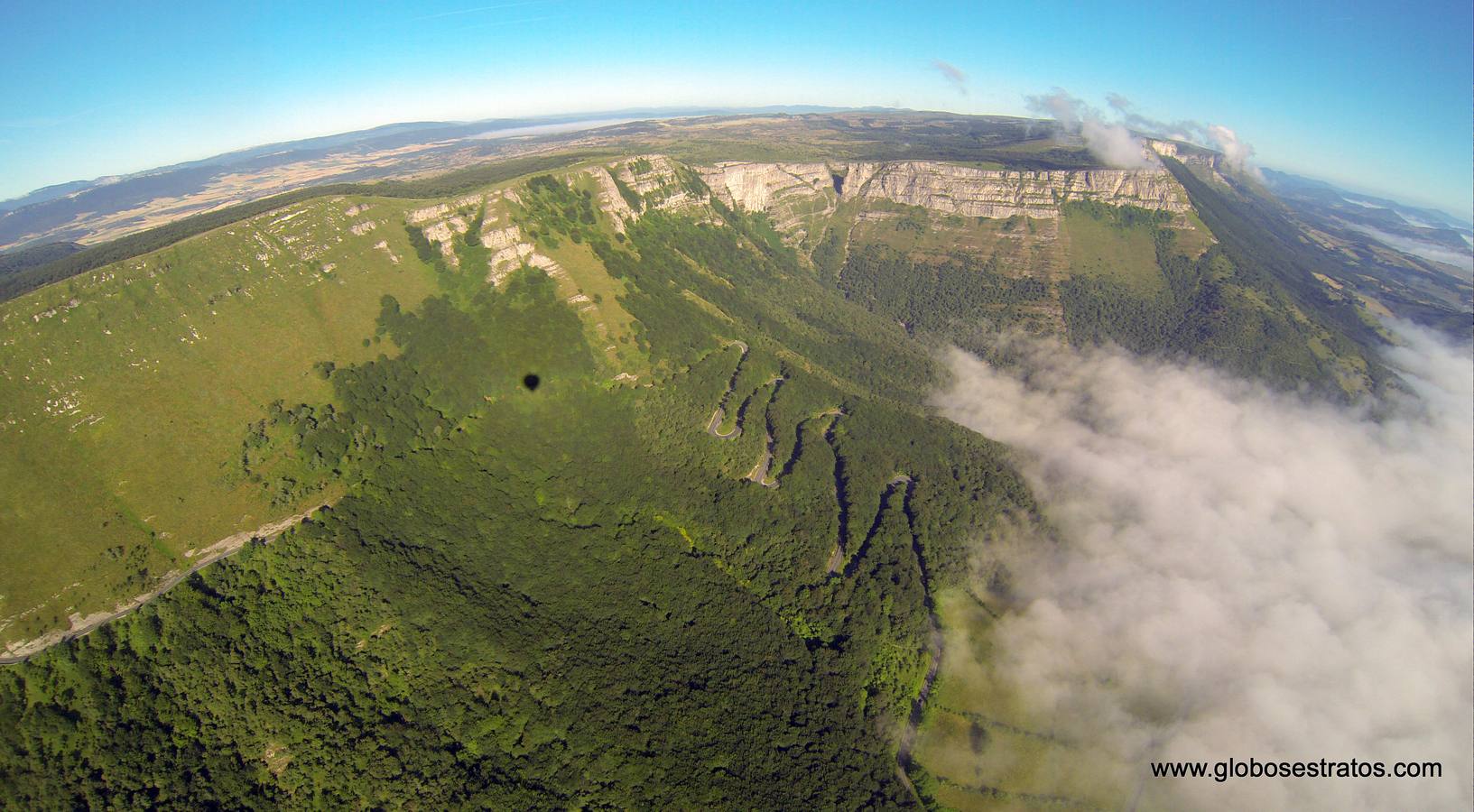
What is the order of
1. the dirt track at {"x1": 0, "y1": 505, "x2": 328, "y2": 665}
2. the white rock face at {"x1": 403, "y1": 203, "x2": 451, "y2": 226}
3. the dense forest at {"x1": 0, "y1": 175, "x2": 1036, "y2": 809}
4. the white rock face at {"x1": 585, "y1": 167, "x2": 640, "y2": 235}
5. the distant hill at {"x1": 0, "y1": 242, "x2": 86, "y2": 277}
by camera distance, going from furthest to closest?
the white rock face at {"x1": 585, "y1": 167, "x2": 640, "y2": 235} < the distant hill at {"x1": 0, "y1": 242, "x2": 86, "y2": 277} < the white rock face at {"x1": 403, "y1": 203, "x2": 451, "y2": 226} < the dense forest at {"x1": 0, "y1": 175, "x2": 1036, "y2": 809} < the dirt track at {"x1": 0, "y1": 505, "x2": 328, "y2": 665}

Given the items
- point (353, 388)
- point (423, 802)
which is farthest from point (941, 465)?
point (353, 388)

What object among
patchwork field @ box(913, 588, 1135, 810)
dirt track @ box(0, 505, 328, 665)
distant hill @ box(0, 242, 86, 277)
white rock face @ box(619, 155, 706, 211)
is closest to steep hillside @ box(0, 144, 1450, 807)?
dirt track @ box(0, 505, 328, 665)

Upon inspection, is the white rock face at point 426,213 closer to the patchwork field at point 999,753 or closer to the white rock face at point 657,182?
the white rock face at point 657,182

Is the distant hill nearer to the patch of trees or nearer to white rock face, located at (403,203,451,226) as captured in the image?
white rock face, located at (403,203,451,226)

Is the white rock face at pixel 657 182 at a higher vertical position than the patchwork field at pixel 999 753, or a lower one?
higher

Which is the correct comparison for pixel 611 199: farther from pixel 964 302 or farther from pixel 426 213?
pixel 964 302

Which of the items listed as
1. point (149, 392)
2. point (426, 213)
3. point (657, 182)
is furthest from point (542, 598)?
point (657, 182)

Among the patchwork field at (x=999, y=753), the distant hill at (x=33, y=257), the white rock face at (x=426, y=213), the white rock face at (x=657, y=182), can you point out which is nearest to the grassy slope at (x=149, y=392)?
the white rock face at (x=426, y=213)

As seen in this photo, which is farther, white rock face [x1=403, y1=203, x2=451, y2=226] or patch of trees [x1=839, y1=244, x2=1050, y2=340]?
patch of trees [x1=839, y1=244, x2=1050, y2=340]

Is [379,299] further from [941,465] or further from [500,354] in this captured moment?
[941,465]
